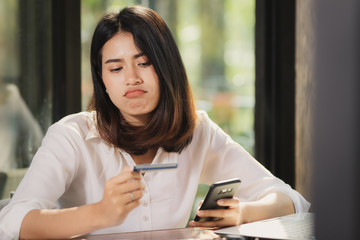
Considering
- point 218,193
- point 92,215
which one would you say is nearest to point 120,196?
point 92,215

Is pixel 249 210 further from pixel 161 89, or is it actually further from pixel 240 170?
pixel 161 89

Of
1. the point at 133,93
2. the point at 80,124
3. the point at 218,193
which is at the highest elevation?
the point at 133,93

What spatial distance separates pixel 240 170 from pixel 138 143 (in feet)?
1.38

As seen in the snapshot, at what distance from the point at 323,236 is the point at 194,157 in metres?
1.50

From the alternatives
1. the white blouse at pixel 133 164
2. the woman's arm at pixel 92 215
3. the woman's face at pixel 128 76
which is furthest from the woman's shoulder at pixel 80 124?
the woman's arm at pixel 92 215

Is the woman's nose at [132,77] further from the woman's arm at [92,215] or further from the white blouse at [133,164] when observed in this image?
the woman's arm at [92,215]

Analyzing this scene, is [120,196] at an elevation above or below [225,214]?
above

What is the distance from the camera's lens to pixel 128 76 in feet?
5.53

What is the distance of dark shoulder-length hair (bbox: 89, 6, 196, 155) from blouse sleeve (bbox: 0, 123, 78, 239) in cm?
15

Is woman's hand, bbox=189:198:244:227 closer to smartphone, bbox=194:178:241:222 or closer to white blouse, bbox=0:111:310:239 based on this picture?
smartphone, bbox=194:178:241:222

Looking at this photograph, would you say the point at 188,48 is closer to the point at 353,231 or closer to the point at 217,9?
the point at 217,9

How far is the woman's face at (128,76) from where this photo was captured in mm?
1694

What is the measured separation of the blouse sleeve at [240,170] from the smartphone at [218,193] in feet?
1.32

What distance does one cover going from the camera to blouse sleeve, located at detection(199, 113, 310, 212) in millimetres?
1841
